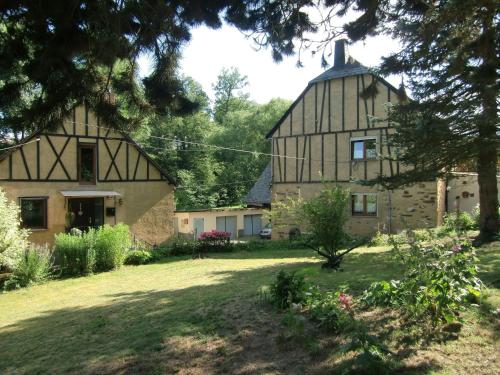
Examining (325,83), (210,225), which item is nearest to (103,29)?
(325,83)

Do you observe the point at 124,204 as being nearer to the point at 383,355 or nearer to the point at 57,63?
the point at 57,63

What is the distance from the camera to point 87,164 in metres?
19.0

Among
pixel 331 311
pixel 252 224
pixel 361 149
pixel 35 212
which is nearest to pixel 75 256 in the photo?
pixel 35 212

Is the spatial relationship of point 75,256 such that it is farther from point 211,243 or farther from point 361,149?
point 361,149

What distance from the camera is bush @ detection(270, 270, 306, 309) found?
5.09 meters

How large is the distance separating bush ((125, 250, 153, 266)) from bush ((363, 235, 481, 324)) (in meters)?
12.3

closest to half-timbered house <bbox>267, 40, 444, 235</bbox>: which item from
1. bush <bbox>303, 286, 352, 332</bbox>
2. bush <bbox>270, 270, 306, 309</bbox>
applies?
bush <bbox>270, 270, 306, 309</bbox>

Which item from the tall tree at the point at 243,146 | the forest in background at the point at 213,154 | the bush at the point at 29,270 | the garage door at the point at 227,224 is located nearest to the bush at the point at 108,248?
the bush at the point at 29,270

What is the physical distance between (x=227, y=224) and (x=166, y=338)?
85.6 ft

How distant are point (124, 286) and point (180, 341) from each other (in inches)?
242

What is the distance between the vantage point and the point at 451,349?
369 cm

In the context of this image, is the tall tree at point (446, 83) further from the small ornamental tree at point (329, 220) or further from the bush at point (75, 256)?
the bush at point (75, 256)

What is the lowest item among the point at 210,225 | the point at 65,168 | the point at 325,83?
the point at 210,225

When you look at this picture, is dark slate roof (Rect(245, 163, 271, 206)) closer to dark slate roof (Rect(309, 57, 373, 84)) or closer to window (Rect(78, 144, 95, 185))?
dark slate roof (Rect(309, 57, 373, 84))
